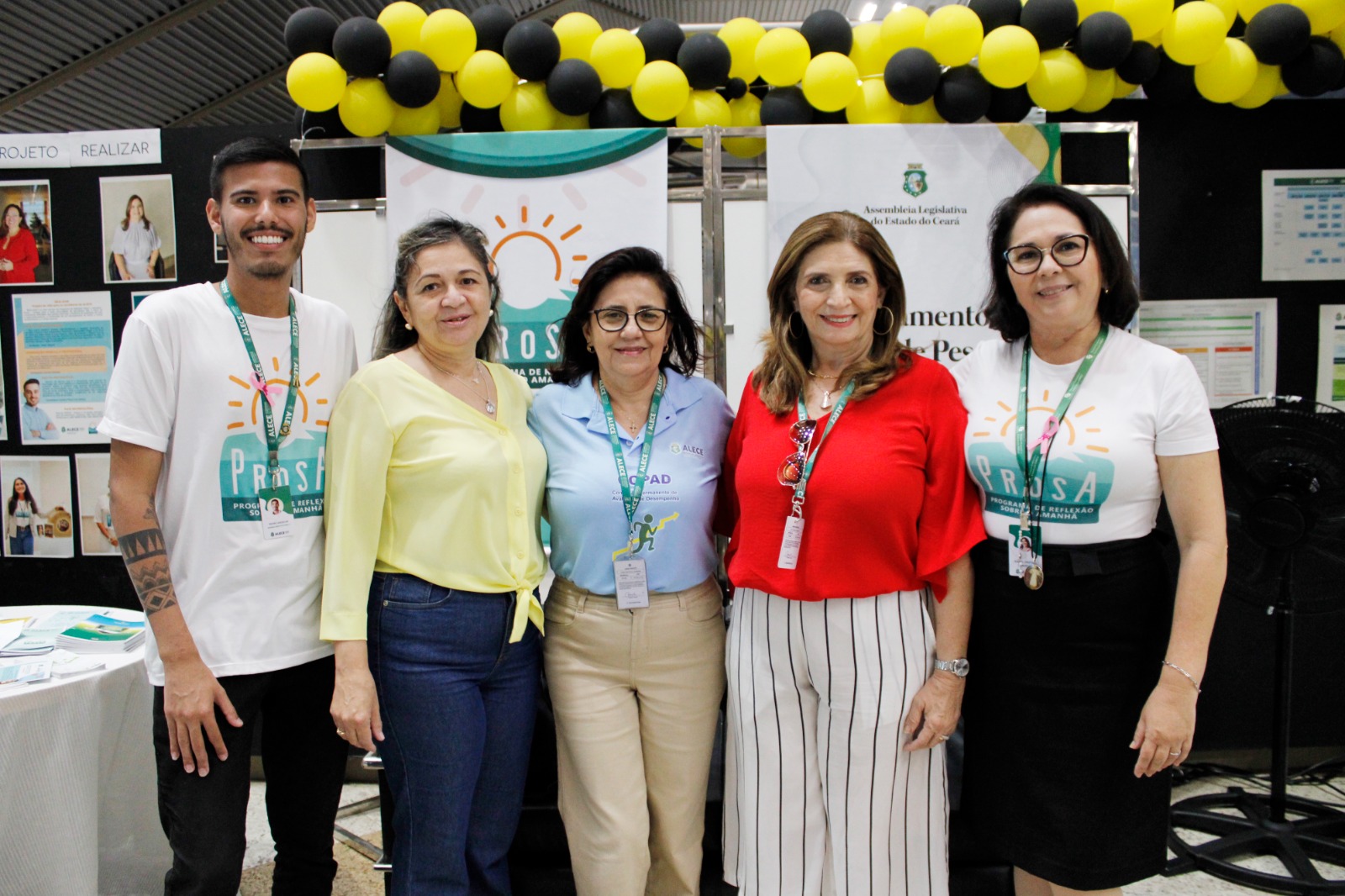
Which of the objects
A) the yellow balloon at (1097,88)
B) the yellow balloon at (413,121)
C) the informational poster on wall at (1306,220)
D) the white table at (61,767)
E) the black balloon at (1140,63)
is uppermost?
the black balloon at (1140,63)

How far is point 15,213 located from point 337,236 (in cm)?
146

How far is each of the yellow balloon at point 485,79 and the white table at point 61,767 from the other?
Result: 2.13 m

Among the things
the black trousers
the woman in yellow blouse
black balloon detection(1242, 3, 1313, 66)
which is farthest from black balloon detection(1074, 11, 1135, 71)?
the black trousers

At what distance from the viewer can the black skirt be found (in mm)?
Result: 1644

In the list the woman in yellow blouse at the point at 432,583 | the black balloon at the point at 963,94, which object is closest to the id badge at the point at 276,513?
the woman in yellow blouse at the point at 432,583

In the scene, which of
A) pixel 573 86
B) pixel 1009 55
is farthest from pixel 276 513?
pixel 1009 55

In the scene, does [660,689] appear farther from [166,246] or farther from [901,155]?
[166,246]

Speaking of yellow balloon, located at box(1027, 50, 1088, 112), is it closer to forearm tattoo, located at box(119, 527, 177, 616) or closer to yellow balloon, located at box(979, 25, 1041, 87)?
yellow balloon, located at box(979, 25, 1041, 87)

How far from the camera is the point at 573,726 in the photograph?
1.81 metres

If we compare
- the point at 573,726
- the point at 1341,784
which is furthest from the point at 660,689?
the point at 1341,784

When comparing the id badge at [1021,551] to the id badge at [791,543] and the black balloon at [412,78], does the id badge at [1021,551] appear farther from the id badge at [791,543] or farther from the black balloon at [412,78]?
the black balloon at [412,78]

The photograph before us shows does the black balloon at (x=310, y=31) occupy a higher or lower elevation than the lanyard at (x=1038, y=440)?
higher

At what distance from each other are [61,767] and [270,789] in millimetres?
572

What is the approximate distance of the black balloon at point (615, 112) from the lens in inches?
120
